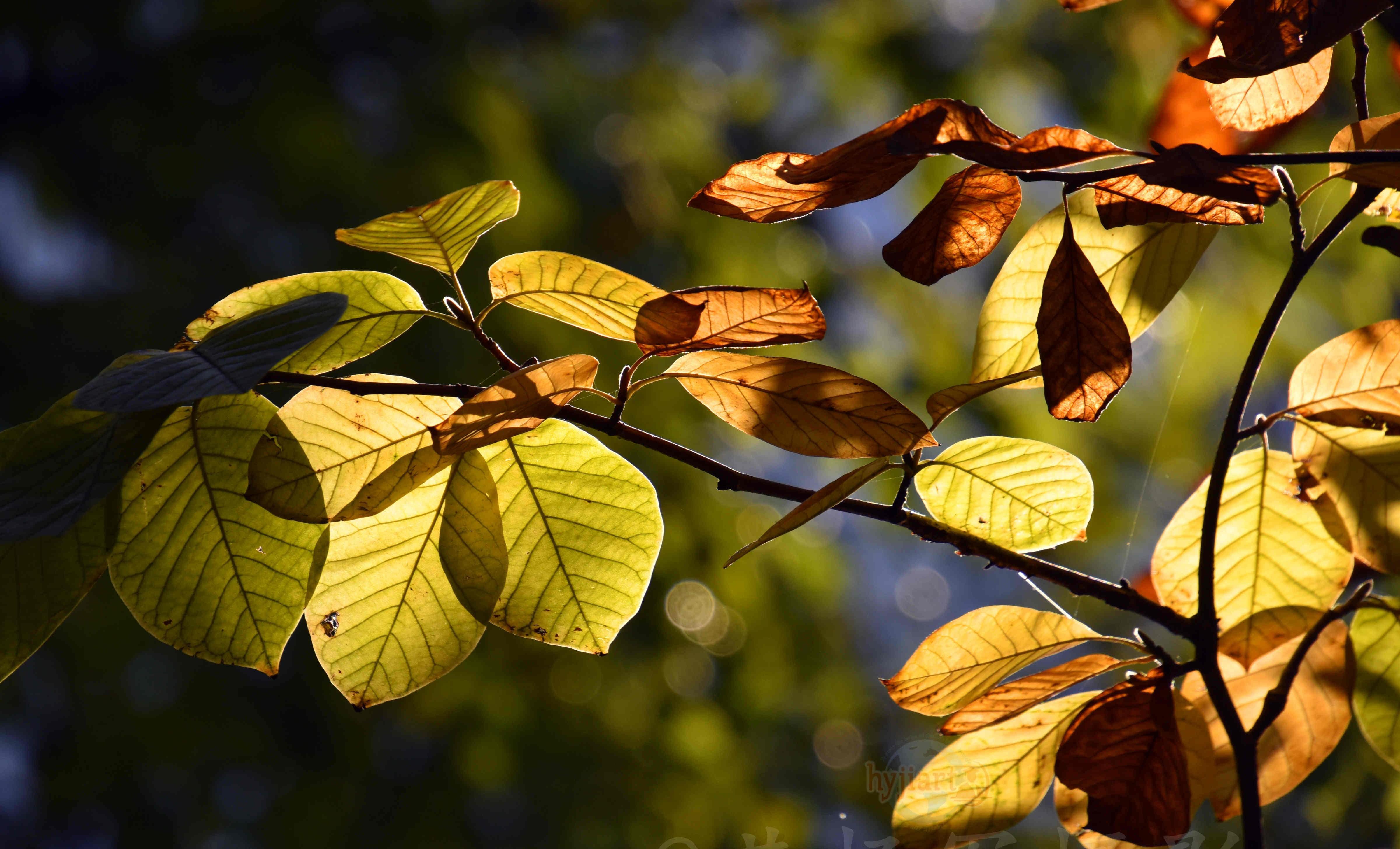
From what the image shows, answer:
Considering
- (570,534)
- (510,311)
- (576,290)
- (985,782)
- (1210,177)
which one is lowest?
(510,311)

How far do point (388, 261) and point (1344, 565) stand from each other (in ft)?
6.56

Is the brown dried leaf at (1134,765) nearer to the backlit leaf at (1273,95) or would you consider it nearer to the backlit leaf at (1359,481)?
the backlit leaf at (1359,481)

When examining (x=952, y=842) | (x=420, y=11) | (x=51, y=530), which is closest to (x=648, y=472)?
(x=420, y=11)

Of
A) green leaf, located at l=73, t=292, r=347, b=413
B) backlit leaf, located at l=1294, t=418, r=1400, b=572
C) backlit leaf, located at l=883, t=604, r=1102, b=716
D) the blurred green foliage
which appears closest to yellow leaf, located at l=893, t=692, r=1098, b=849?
backlit leaf, located at l=883, t=604, r=1102, b=716

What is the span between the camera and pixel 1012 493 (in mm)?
434

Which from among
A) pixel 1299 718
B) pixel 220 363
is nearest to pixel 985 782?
pixel 1299 718

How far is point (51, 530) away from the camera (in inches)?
9.4

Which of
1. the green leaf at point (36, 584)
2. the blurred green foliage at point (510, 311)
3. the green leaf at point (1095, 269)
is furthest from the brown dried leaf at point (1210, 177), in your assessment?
the blurred green foliage at point (510, 311)

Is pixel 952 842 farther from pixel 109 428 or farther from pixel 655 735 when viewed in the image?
pixel 655 735

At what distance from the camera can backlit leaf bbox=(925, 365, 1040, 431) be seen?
1.13 feet

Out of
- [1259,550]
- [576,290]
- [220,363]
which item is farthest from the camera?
[1259,550]

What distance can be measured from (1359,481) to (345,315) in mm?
502

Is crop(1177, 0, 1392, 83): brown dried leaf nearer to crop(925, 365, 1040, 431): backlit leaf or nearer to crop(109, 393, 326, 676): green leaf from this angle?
crop(925, 365, 1040, 431): backlit leaf

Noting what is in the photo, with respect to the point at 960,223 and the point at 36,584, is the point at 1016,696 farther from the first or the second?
the point at 36,584
